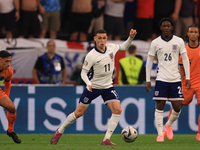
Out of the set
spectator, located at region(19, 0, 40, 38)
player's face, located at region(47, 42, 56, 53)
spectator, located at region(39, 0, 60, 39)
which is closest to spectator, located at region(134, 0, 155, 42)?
spectator, located at region(39, 0, 60, 39)

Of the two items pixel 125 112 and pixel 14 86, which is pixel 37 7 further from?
pixel 125 112

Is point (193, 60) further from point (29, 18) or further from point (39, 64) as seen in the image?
point (29, 18)

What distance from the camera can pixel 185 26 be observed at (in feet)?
45.0

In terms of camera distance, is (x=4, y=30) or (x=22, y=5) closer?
(x=22, y=5)

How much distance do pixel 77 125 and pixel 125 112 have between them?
52.0 inches

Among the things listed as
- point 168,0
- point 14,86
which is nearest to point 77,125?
point 14,86

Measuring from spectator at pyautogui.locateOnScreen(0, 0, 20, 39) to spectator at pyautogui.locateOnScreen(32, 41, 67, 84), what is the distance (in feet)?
4.92

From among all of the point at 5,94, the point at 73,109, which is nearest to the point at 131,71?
the point at 73,109

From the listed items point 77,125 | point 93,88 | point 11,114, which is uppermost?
point 93,88

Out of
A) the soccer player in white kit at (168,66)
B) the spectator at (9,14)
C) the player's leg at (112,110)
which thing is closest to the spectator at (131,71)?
the soccer player in white kit at (168,66)

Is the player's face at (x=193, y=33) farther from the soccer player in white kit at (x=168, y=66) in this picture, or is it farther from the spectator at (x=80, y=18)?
the spectator at (x=80, y=18)

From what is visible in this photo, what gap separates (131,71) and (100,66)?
3552 mm

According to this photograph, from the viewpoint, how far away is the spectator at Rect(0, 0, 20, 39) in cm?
1216

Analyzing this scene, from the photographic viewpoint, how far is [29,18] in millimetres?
12422
